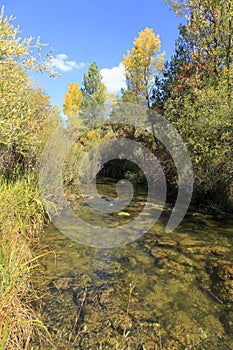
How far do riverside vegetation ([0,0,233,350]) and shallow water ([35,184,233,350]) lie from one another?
3 cm

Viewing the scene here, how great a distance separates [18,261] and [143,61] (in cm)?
1642

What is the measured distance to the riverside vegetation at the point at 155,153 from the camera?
2928 millimetres

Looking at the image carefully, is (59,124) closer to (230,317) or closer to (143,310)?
(143,310)

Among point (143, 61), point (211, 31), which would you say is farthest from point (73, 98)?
point (211, 31)

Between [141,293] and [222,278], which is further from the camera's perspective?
[222,278]

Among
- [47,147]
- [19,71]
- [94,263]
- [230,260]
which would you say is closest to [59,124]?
[47,147]

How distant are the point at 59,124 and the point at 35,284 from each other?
6.59 meters

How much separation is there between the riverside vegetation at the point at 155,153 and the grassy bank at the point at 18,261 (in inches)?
0.6

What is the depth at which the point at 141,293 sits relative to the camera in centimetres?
392

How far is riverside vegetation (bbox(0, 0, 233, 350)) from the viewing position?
2928mm

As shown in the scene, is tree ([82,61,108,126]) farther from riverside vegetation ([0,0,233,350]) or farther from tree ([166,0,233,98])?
tree ([166,0,233,98])

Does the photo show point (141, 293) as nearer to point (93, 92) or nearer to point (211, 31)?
point (211, 31)

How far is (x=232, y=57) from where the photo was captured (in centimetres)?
990

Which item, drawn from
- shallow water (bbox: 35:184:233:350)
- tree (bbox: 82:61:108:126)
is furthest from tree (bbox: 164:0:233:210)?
tree (bbox: 82:61:108:126)
